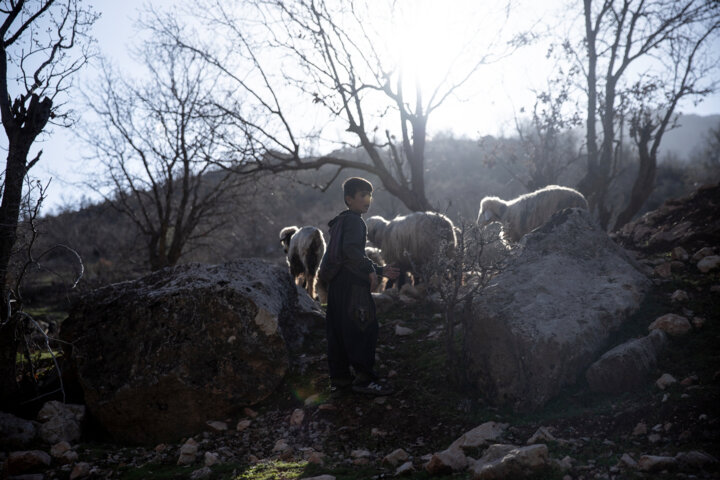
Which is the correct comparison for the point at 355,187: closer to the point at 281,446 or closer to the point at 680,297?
the point at 281,446

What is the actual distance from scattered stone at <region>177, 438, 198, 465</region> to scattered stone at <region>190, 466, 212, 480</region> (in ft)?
1.14

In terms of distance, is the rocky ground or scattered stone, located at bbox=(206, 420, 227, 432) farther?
scattered stone, located at bbox=(206, 420, 227, 432)

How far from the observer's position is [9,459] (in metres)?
3.73

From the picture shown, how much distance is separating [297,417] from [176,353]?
1.33 m

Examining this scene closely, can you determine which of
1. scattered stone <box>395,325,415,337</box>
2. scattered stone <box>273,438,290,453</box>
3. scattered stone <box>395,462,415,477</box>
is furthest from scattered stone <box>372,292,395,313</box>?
scattered stone <box>395,462,415,477</box>

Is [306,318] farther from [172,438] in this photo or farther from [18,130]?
[18,130]

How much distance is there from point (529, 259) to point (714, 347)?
1.70 m

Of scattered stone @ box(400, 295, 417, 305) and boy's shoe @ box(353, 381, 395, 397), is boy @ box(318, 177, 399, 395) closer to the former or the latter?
boy's shoe @ box(353, 381, 395, 397)

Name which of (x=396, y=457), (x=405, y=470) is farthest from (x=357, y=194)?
(x=405, y=470)

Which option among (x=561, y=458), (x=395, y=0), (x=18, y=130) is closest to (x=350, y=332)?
(x=561, y=458)

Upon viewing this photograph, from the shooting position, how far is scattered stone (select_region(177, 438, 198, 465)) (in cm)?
383

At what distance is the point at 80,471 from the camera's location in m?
3.69

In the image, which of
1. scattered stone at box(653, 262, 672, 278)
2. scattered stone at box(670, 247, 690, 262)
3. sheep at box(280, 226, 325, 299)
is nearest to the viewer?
scattered stone at box(653, 262, 672, 278)

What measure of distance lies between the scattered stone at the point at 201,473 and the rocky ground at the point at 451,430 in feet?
0.04
